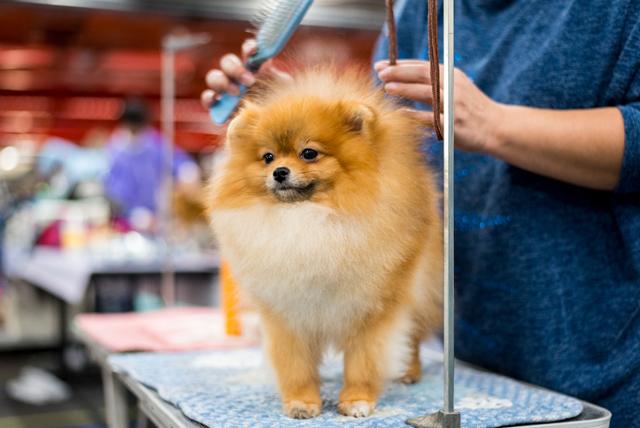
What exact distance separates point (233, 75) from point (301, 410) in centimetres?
57

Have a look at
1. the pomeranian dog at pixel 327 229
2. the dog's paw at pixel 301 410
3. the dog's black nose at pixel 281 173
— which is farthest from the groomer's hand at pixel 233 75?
the dog's paw at pixel 301 410

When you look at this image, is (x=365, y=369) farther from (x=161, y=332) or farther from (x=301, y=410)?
(x=161, y=332)

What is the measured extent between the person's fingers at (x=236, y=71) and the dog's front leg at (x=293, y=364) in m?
0.40

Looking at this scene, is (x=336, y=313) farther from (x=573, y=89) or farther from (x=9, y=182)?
(x=9, y=182)

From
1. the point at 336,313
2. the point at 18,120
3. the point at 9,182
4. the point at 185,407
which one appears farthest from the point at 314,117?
the point at 18,120

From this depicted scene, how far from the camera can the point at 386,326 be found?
1039 millimetres

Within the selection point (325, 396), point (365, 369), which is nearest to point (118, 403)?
point (325, 396)

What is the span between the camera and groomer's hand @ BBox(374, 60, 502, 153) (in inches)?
42.3

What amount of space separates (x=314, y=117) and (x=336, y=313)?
0.26m

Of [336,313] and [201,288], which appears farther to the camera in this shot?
[201,288]

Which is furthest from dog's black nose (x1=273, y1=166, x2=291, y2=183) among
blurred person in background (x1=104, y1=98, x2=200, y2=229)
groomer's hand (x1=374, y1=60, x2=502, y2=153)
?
blurred person in background (x1=104, y1=98, x2=200, y2=229)

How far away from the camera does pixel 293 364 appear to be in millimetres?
1043

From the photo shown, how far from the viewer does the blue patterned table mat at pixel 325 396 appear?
975mm

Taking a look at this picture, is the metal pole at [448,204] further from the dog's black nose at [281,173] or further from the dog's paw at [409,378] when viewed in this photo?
the dog's paw at [409,378]
